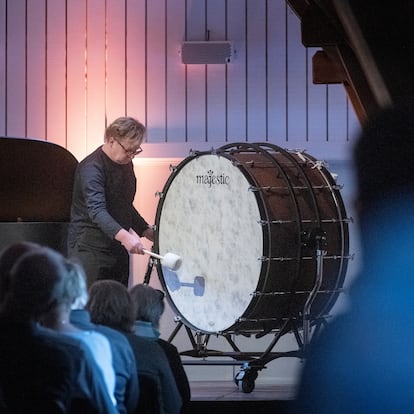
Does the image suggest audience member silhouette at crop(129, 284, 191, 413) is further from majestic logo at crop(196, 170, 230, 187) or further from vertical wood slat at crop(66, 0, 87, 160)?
vertical wood slat at crop(66, 0, 87, 160)

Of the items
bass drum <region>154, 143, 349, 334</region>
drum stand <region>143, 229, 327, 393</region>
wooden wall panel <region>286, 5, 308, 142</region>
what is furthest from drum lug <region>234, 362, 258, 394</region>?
wooden wall panel <region>286, 5, 308, 142</region>

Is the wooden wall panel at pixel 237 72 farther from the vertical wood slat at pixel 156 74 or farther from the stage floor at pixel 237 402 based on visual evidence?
the stage floor at pixel 237 402

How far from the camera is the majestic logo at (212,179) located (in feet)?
16.6

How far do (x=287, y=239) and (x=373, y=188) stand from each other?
3911 millimetres

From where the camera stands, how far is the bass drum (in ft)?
16.1

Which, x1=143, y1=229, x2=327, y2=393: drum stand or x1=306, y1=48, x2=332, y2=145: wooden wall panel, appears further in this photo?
x1=306, y1=48, x2=332, y2=145: wooden wall panel

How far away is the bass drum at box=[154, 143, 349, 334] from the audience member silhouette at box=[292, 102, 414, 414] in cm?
383

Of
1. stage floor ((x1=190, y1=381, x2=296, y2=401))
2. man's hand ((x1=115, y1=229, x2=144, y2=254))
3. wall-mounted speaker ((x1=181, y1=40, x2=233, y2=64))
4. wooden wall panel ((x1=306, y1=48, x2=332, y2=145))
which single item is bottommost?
stage floor ((x1=190, y1=381, x2=296, y2=401))

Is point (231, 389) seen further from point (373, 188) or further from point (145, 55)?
point (373, 188)

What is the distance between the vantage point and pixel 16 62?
6.21 m

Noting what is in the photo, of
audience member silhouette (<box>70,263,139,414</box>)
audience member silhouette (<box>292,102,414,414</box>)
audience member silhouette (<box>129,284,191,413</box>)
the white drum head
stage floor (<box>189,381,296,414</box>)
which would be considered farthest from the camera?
the white drum head

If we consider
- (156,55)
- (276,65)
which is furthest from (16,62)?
(276,65)

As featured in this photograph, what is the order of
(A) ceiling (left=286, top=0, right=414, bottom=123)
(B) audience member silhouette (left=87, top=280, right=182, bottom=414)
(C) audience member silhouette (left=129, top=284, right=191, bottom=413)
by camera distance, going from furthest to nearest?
(C) audience member silhouette (left=129, top=284, right=191, bottom=413) < (B) audience member silhouette (left=87, top=280, right=182, bottom=414) < (A) ceiling (left=286, top=0, right=414, bottom=123)

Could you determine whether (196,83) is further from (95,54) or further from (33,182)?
(33,182)
